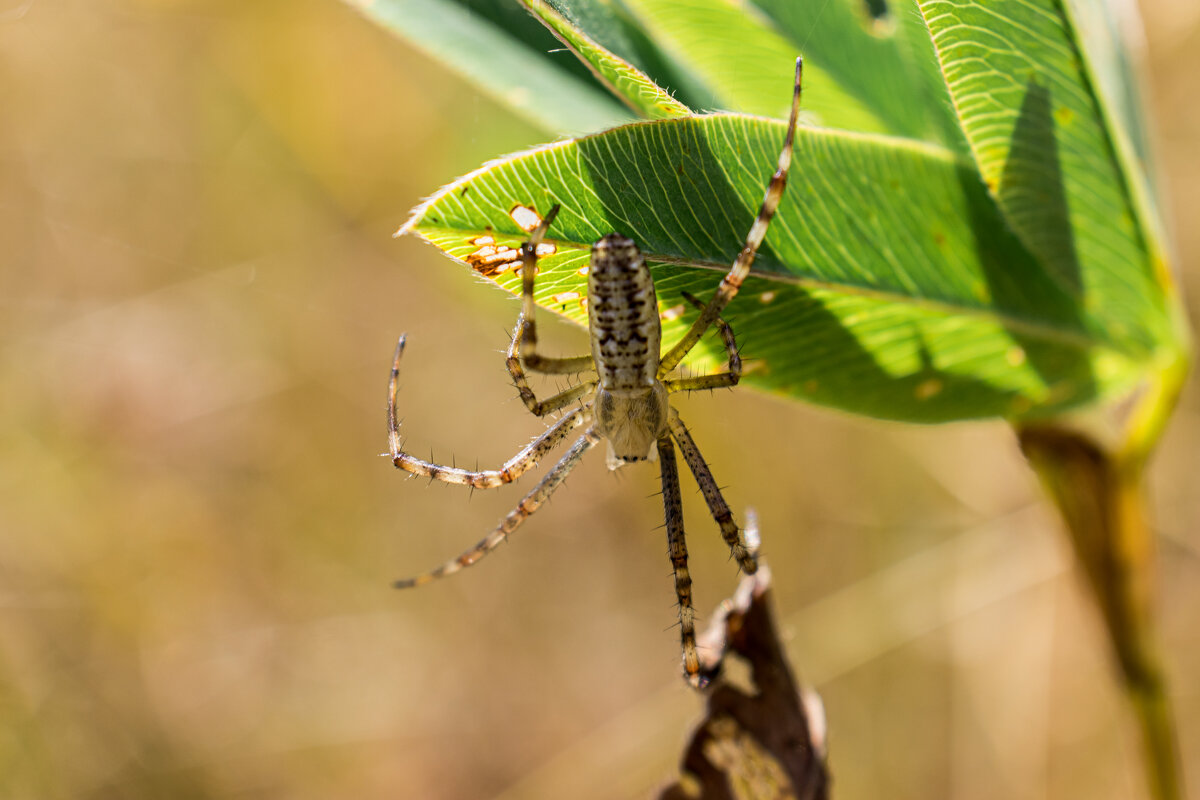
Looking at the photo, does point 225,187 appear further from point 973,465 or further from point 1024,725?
point 1024,725

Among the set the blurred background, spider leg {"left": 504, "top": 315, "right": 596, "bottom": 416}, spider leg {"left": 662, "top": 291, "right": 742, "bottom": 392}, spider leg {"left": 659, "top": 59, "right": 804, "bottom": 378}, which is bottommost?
the blurred background

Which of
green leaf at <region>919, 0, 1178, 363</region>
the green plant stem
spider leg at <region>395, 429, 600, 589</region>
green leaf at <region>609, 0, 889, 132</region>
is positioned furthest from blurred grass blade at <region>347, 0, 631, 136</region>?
the green plant stem

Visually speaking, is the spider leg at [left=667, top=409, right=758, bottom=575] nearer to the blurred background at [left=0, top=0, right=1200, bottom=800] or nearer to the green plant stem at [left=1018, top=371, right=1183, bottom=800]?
the green plant stem at [left=1018, top=371, right=1183, bottom=800]

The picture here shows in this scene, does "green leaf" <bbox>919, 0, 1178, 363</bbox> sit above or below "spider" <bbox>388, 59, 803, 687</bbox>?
above

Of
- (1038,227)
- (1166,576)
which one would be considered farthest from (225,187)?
(1166,576)

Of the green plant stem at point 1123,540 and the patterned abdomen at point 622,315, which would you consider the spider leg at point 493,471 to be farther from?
the green plant stem at point 1123,540

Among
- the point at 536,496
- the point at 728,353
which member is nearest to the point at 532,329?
the point at 728,353

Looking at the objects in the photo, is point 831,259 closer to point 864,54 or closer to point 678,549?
point 864,54
